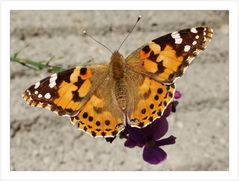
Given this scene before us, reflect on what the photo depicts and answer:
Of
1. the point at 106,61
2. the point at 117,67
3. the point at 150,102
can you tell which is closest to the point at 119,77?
the point at 117,67

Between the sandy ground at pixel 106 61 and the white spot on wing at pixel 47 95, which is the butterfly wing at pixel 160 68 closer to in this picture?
the white spot on wing at pixel 47 95

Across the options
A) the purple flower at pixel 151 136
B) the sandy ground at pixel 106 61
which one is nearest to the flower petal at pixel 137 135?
the purple flower at pixel 151 136

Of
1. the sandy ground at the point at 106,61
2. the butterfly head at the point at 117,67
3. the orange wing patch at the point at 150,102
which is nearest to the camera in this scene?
the orange wing patch at the point at 150,102

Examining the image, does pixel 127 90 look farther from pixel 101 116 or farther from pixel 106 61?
pixel 106 61

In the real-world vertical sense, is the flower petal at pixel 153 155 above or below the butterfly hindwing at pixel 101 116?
below

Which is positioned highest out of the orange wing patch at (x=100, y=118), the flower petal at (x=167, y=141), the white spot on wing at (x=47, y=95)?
the white spot on wing at (x=47, y=95)

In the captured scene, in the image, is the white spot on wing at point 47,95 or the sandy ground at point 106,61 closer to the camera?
the white spot on wing at point 47,95
